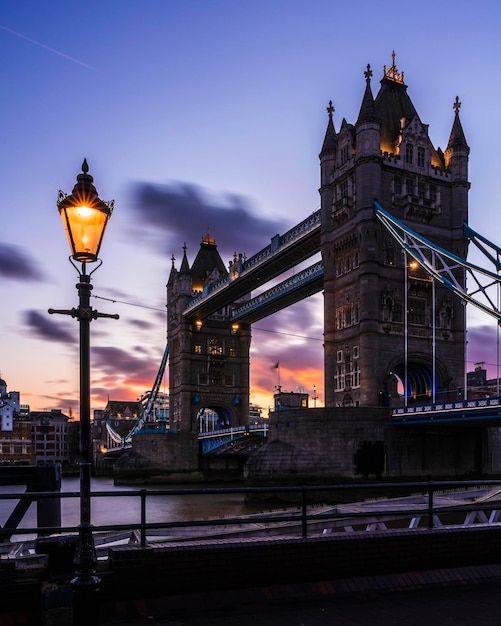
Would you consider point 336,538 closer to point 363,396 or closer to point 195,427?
point 363,396

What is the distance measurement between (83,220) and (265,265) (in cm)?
5858

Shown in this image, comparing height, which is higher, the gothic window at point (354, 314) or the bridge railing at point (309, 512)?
the gothic window at point (354, 314)

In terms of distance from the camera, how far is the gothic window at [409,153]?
46562mm

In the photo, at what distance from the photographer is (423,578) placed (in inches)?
311

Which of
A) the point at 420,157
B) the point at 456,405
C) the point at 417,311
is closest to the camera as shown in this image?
the point at 456,405

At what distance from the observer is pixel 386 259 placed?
44.9 meters

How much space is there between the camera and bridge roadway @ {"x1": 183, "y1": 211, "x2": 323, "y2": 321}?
55531 millimetres

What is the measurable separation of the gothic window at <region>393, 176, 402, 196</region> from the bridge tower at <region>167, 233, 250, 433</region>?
43005mm

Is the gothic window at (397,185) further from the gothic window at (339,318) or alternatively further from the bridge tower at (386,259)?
the gothic window at (339,318)

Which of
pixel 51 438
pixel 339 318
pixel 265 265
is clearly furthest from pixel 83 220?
pixel 51 438

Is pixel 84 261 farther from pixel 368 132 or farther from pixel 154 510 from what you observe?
pixel 368 132

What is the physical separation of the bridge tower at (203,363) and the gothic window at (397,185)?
43.0 m

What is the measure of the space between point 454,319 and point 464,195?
9.02 meters

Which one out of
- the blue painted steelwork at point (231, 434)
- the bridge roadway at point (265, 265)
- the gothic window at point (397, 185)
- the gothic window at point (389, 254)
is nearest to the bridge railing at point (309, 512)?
the gothic window at point (389, 254)
